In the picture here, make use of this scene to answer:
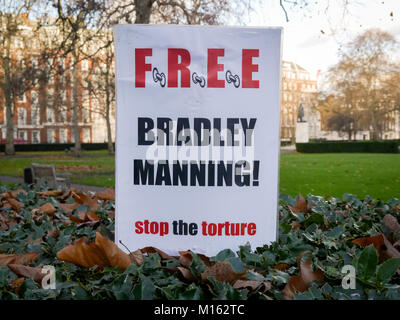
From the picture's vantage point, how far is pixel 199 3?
1274cm

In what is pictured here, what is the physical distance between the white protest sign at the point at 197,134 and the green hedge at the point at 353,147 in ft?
129

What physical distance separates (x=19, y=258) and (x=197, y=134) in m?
0.99

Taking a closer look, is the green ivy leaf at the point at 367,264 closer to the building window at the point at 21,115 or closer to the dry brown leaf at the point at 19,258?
the dry brown leaf at the point at 19,258

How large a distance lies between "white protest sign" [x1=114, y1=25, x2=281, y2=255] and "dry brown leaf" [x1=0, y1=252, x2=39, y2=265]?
445 millimetres

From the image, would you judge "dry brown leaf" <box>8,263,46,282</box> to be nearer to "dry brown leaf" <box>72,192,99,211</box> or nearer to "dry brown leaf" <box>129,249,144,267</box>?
"dry brown leaf" <box>129,249,144,267</box>

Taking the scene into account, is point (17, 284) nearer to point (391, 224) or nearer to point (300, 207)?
point (391, 224)

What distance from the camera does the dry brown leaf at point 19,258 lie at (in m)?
1.82

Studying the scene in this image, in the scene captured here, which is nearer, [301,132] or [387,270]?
[387,270]

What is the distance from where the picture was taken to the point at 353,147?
133ft

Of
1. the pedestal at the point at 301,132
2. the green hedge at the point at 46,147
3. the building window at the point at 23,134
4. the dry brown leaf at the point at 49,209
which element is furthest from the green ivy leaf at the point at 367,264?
the building window at the point at 23,134

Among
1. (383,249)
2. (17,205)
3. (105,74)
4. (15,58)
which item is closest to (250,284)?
(383,249)

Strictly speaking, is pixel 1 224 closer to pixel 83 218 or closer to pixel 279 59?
pixel 83 218
